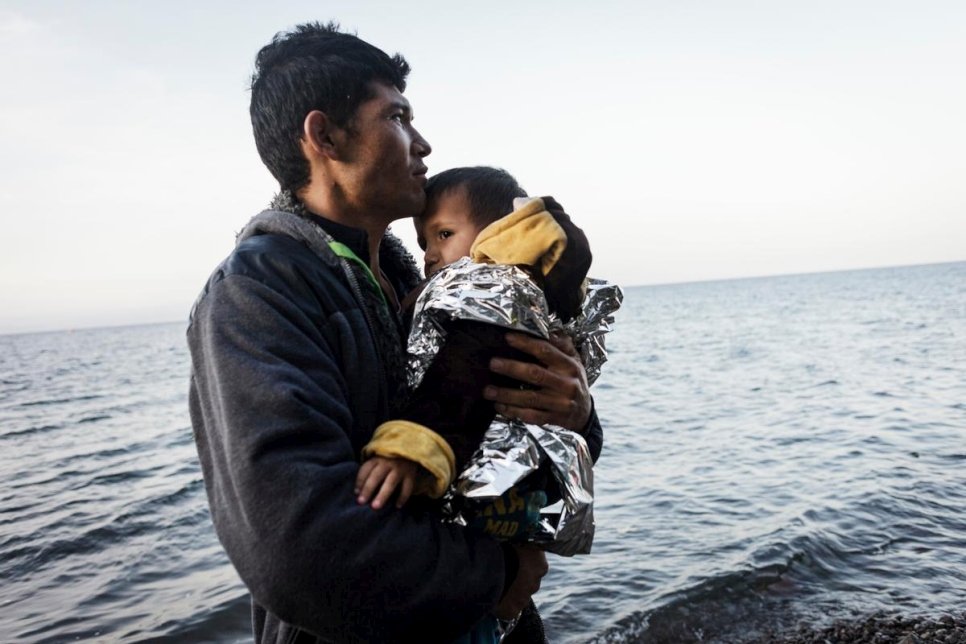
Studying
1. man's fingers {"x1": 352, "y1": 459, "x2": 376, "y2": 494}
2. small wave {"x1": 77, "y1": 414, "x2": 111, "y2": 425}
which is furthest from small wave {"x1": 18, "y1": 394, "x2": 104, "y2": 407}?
man's fingers {"x1": 352, "y1": 459, "x2": 376, "y2": 494}

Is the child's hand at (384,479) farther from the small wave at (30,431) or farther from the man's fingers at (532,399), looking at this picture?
the small wave at (30,431)

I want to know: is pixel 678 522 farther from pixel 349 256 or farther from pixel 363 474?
pixel 363 474

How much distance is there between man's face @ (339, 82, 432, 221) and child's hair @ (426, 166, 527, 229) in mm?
419

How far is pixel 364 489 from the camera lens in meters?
1.36

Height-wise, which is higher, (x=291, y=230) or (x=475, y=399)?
(x=291, y=230)

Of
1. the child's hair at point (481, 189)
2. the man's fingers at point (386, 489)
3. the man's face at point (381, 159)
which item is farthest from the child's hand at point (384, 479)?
the child's hair at point (481, 189)

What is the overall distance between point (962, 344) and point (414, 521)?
87.0 feet

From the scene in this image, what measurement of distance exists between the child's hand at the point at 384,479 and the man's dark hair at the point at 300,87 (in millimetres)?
1025

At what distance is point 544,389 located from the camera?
5.91ft

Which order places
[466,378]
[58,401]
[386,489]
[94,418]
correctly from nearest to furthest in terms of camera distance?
[386,489] < [466,378] < [94,418] < [58,401]

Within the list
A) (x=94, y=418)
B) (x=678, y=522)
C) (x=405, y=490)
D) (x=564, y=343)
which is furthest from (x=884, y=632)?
(x=94, y=418)

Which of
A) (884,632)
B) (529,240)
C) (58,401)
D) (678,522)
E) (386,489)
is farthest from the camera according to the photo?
(58,401)

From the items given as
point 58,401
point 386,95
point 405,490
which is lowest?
point 58,401

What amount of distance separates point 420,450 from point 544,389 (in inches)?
18.7
